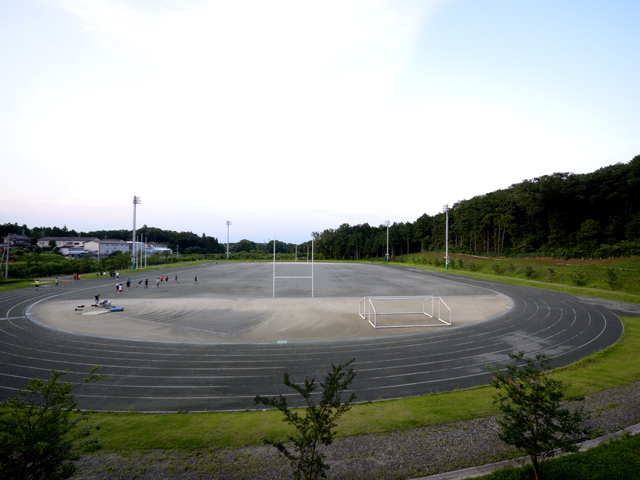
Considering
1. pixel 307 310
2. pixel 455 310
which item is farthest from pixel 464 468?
pixel 455 310

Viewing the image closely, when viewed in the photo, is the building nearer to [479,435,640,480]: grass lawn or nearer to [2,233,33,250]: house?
[2,233,33,250]: house

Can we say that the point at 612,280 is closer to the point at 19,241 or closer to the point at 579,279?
the point at 579,279

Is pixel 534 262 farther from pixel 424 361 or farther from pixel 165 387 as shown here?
pixel 165 387

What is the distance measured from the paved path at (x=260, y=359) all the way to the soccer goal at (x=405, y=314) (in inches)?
78.2

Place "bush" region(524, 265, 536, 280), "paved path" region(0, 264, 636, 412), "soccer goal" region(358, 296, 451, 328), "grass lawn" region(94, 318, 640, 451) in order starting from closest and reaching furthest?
"grass lawn" region(94, 318, 640, 451)
"paved path" region(0, 264, 636, 412)
"soccer goal" region(358, 296, 451, 328)
"bush" region(524, 265, 536, 280)

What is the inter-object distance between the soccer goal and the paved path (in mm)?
1987

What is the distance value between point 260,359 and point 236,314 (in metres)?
9.64

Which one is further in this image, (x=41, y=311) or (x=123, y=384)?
(x=41, y=311)

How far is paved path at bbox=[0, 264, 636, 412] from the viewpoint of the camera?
10.6 m

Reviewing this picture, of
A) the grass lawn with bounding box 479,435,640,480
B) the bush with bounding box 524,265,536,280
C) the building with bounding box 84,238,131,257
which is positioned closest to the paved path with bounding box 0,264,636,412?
the grass lawn with bounding box 479,435,640,480

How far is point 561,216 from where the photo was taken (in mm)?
59031

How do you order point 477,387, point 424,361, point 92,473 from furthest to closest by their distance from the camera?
1. point 424,361
2. point 477,387
3. point 92,473

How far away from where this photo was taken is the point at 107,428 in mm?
8227

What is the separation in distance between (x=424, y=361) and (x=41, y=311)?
27.5 meters
